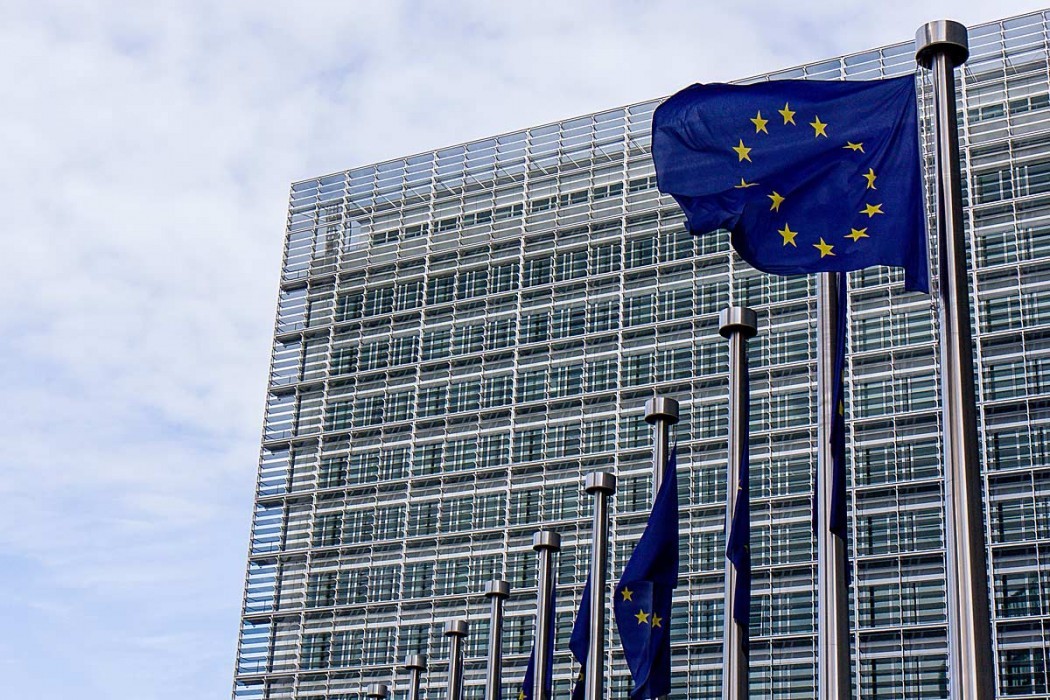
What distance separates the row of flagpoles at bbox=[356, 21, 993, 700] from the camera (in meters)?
12.8

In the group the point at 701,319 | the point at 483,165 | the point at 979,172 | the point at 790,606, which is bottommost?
the point at 790,606

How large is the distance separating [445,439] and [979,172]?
83.7 ft

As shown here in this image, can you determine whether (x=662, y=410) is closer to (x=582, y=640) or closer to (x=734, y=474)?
(x=582, y=640)

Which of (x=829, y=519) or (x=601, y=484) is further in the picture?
(x=601, y=484)

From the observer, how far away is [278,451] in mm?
76375

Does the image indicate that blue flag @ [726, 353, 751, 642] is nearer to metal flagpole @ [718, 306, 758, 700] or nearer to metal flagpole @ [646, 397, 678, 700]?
metal flagpole @ [718, 306, 758, 700]

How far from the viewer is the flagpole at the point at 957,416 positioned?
40.7 feet

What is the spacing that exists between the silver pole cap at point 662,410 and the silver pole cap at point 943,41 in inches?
461

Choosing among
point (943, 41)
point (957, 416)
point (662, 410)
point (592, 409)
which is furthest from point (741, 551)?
point (592, 409)

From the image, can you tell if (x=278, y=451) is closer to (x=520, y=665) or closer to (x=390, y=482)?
(x=390, y=482)

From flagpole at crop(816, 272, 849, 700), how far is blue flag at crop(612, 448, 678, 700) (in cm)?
508

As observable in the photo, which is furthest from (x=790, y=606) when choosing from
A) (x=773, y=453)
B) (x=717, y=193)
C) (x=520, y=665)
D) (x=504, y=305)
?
(x=717, y=193)

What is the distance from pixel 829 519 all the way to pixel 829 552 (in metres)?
0.35

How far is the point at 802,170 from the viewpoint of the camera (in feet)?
52.6
